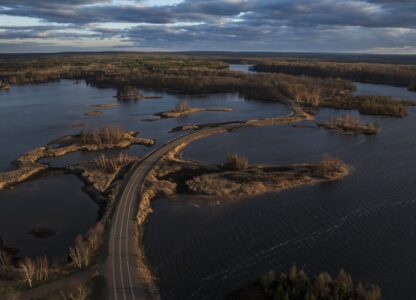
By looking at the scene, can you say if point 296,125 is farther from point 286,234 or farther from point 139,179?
point 286,234

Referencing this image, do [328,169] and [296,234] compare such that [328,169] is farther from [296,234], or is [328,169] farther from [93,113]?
[93,113]

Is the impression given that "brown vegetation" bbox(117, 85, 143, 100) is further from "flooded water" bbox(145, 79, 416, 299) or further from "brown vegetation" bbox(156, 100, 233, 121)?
"flooded water" bbox(145, 79, 416, 299)

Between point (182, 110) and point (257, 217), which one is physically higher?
point (182, 110)

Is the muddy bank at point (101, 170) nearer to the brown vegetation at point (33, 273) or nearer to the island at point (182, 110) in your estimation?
the brown vegetation at point (33, 273)

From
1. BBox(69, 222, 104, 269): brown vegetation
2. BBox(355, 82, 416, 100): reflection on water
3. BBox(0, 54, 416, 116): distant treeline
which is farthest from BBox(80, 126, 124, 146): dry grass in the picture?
BBox(355, 82, 416, 100): reflection on water

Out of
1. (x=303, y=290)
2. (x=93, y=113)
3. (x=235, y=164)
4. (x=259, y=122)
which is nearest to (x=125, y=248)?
(x=303, y=290)

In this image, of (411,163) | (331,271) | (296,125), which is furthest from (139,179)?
(296,125)
